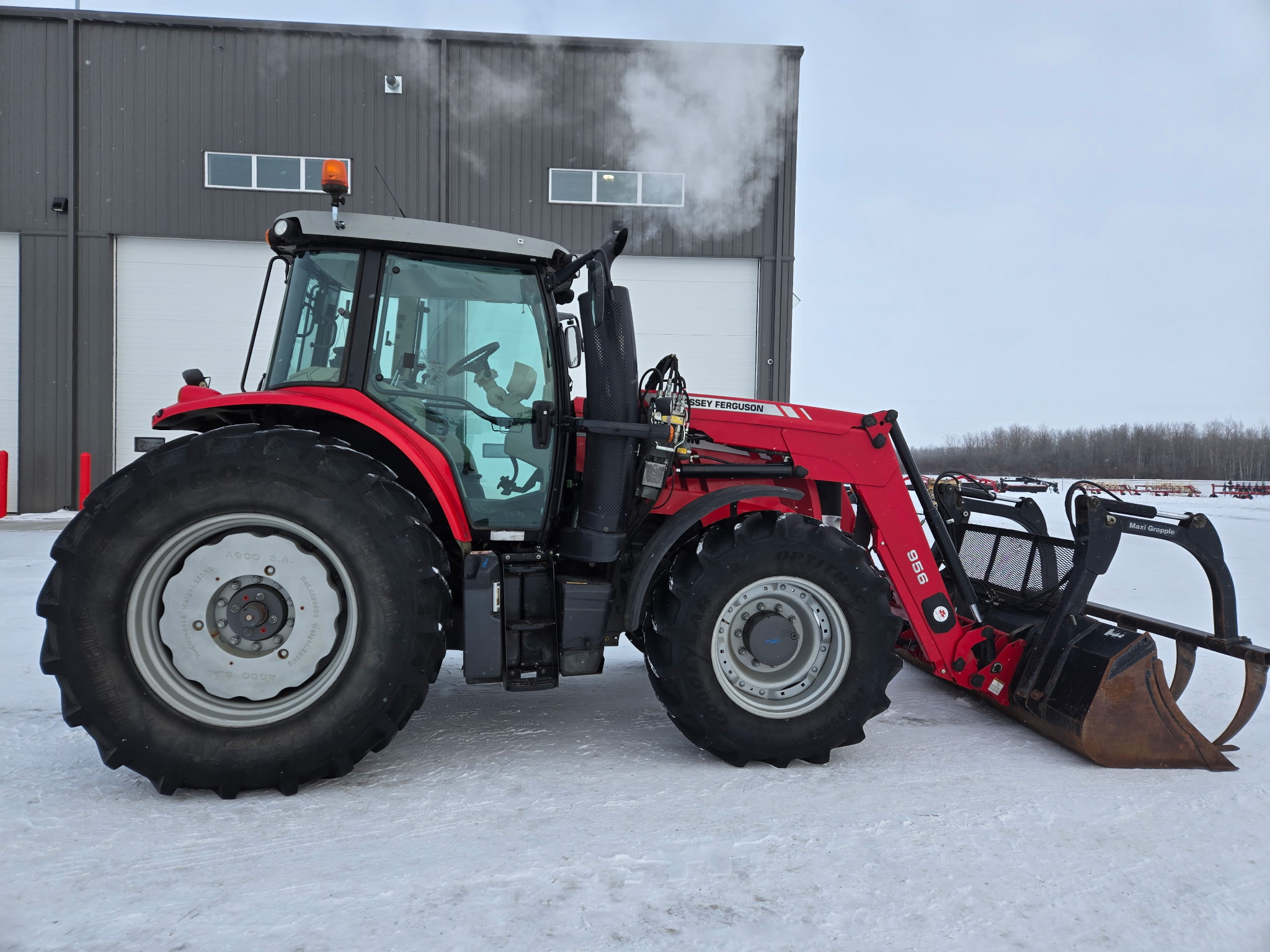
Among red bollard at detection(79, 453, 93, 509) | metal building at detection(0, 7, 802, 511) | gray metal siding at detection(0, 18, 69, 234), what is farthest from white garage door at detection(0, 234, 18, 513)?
red bollard at detection(79, 453, 93, 509)

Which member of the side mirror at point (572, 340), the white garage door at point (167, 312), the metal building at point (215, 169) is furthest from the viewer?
the white garage door at point (167, 312)

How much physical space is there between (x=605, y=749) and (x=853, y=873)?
122 cm

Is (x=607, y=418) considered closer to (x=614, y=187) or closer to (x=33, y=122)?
(x=614, y=187)

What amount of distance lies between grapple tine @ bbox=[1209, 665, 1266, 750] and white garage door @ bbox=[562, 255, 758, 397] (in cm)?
992

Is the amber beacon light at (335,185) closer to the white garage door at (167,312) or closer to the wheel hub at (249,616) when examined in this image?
the wheel hub at (249,616)

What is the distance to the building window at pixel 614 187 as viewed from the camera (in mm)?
12312

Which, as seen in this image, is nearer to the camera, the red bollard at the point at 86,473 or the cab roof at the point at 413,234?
the cab roof at the point at 413,234

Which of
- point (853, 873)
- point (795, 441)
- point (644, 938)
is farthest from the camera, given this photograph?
point (795, 441)

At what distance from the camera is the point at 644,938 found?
6.18 ft

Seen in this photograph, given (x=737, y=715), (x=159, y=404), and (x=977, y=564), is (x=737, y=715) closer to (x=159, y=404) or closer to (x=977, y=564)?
(x=977, y=564)

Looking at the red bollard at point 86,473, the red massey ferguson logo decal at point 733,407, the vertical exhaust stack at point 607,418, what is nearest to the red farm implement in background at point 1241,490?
the red massey ferguson logo decal at point 733,407

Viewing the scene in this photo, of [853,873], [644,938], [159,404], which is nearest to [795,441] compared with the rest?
[853,873]

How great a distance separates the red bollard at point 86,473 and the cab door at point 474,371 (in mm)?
11623

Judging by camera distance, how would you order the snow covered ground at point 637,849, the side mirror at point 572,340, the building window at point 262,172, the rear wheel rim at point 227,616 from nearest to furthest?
the snow covered ground at point 637,849, the rear wheel rim at point 227,616, the side mirror at point 572,340, the building window at point 262,172
